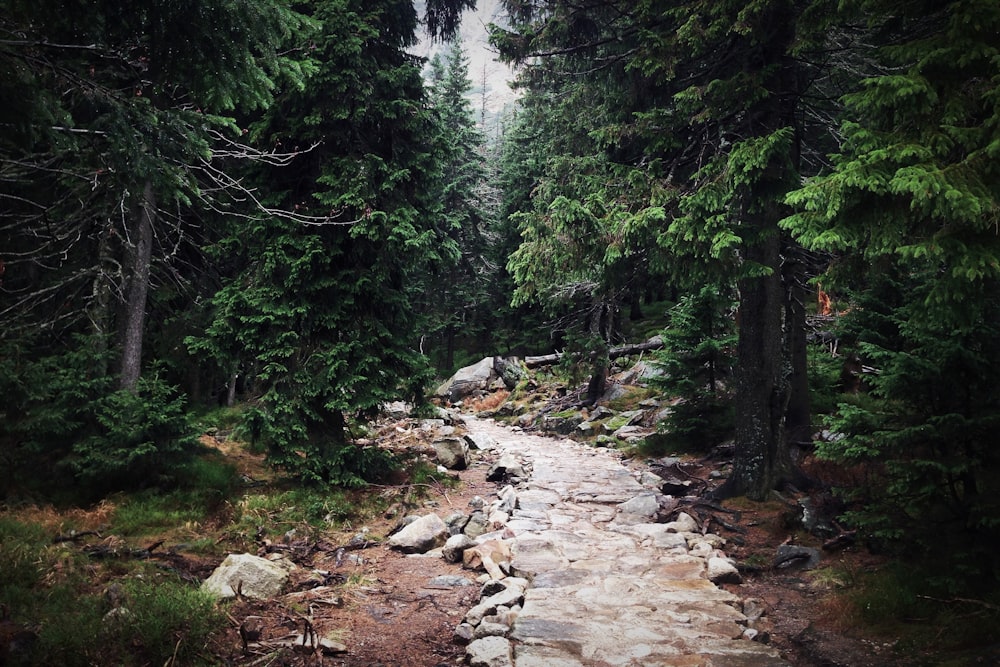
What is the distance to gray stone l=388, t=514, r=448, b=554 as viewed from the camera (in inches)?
286

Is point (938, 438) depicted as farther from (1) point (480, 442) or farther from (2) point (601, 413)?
(2) point (601, 413)

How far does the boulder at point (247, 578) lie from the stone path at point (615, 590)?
95.3 inches

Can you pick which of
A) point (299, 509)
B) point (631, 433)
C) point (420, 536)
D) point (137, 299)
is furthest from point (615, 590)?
point (631, 433)

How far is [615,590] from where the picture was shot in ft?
18.9

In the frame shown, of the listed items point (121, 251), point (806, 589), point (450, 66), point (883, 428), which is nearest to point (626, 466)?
point (806, 589)

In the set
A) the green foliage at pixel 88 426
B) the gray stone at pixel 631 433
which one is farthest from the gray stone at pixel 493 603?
the gray stone at pixel 631 433

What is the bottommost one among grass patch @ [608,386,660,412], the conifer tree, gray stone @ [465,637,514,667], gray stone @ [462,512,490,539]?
gray stone @ [462,512,490,539]

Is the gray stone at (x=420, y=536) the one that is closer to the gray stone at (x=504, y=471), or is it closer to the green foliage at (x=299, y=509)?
the green foliage at (x=299, y=509)

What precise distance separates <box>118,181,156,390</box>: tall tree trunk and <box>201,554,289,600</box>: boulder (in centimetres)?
415

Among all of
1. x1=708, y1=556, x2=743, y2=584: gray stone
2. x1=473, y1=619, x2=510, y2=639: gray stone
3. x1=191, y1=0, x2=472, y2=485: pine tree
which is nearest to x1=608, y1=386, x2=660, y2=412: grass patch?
x1=191, y1=0, x2=472, y2=485: pine tree

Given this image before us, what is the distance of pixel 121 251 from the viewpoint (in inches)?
364

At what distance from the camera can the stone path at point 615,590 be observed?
443 centimetres

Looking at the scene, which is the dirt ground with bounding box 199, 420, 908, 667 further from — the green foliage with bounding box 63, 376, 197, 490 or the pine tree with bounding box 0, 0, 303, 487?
the pine tree with bounding box 0, 0, 303, 487

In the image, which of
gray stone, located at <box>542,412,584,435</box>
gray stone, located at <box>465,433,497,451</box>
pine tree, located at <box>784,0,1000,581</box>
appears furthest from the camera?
gray stone, located at <box>542,412,584,435</box>
